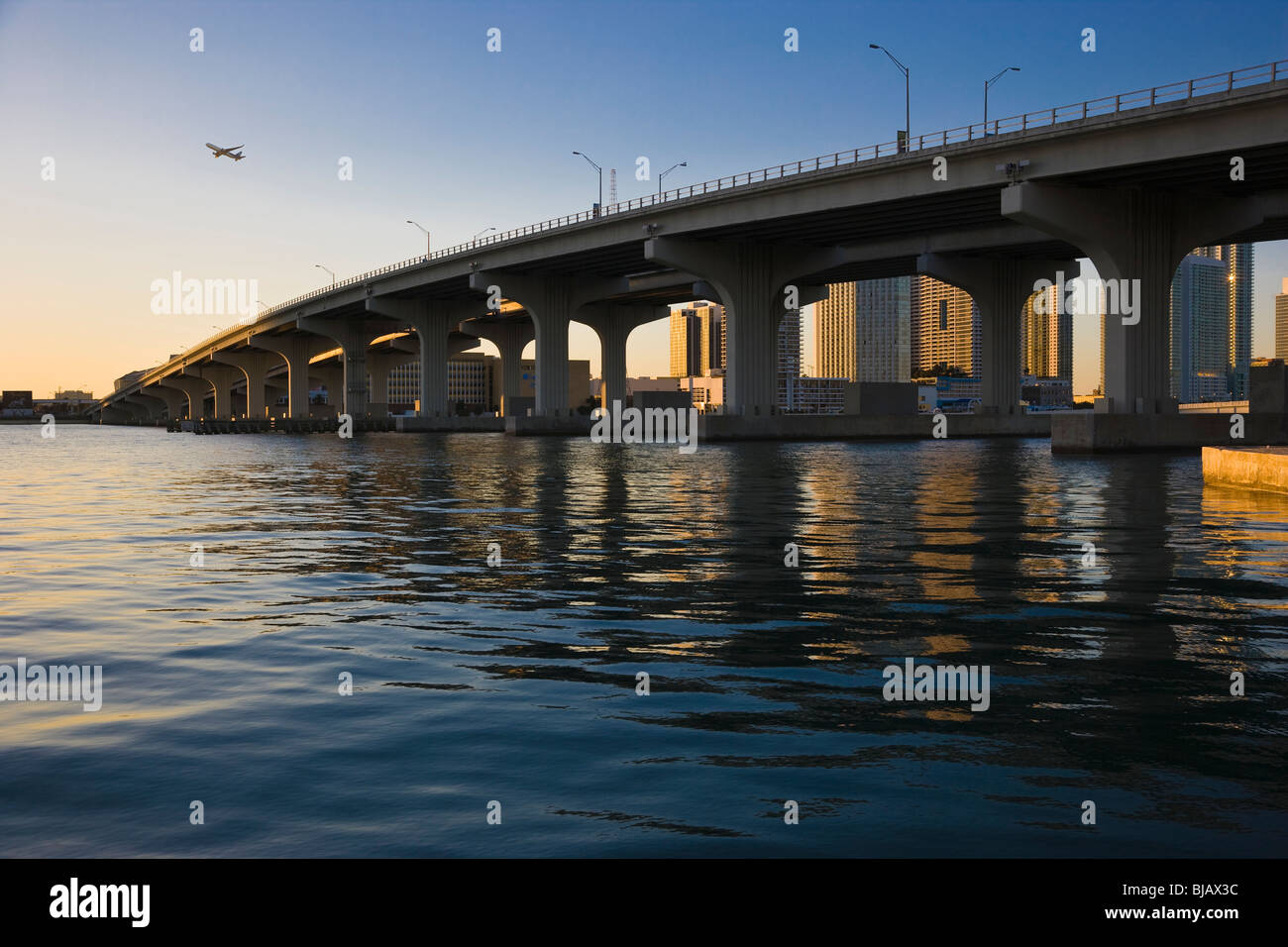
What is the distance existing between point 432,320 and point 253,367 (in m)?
72.9

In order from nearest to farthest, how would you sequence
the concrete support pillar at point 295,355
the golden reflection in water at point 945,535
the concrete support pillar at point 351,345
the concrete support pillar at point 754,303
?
the golden reflection in water at point 945,535 < the concrete support pillar at point 754,303 < the concrete support pillar at point 351,345 < the concrete support pillar at point 295,355

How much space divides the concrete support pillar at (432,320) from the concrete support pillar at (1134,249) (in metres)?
83.1

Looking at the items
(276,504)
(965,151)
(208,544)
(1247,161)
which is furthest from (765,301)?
(208,544)

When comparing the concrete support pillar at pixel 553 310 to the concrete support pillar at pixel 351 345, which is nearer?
the concrete support pillar at pixel 553 310

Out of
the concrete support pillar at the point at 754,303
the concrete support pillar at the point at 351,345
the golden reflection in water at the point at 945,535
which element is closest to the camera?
the golden reflection in water at the point at 945,535

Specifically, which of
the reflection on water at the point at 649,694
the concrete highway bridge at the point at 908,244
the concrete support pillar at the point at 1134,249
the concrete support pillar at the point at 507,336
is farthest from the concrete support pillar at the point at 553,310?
the reflection on water at the point at 649,694

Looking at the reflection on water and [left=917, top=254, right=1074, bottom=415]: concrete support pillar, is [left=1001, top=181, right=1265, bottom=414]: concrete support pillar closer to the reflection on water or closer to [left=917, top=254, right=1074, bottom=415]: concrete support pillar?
[left=917, top=254, right=1074, bottom=415]: concrete support pillar

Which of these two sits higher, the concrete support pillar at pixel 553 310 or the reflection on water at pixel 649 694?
the concrete support pillar at pixel 553 310

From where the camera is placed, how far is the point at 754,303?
283ft

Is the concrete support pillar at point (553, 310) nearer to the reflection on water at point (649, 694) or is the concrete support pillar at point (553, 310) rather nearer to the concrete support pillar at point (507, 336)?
the concrete support pillar at point (507, 336)

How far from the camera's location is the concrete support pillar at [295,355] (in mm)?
168750

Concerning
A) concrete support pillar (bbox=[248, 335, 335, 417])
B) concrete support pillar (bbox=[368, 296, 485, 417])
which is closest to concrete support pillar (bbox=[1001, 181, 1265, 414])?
concrete support pillar (bbox=[368, 296, 485, 417])

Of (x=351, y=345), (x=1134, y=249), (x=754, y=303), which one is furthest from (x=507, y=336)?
(x=1134, y=249)
